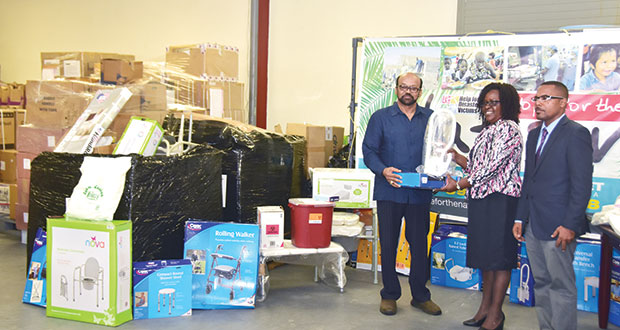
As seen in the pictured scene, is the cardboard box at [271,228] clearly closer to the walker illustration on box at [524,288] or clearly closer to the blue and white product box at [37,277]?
the blue and white product box at [37,277]

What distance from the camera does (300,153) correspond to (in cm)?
483

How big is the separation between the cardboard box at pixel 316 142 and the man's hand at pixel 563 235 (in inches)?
102

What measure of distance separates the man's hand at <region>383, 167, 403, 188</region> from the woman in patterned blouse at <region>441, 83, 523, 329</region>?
391mm

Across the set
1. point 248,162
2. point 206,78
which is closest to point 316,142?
point 248,162

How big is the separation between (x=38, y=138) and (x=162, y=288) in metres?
2.27

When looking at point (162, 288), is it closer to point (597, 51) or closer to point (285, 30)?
point (597, 51)

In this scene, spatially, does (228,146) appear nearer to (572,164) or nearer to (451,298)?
(451,298)

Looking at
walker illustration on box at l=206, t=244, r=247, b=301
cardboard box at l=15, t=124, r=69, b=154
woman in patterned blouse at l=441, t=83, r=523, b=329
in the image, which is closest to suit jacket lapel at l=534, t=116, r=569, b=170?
woman in patterned blouse at l=441, t=83, r=523, b=329

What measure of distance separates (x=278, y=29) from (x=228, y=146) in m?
3.17

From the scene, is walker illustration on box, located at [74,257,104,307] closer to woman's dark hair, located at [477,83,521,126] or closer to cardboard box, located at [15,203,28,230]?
cardboard box, located at [15,203,28,230]

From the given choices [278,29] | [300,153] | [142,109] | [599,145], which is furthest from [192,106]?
[599,145]

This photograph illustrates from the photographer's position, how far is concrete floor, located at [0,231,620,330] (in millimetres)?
3396

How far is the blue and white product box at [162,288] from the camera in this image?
3.43m

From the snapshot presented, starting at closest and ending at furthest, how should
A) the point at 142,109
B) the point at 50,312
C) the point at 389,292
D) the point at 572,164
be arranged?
the point at 572,164 < the point at 50,312 < the point at 389,292 < the point at 142,109
